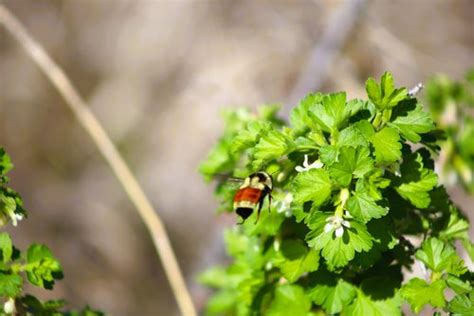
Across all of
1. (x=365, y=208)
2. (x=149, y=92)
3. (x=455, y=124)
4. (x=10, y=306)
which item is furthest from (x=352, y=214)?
(x=149, y=92)

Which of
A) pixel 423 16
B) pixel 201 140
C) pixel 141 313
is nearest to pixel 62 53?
pixel 201 140

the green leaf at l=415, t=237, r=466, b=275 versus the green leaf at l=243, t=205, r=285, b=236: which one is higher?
the green leaf at l=243, t=205, r=285, b=236

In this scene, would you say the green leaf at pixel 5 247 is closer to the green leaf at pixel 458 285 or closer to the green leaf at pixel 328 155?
the green leaf at pixel 328 155

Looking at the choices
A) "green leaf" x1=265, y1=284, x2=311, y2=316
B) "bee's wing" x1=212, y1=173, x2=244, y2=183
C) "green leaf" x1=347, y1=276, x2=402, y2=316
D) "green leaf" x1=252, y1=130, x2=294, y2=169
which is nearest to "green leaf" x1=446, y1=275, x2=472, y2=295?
"green leaf" x1=347, y1=276, x2=402, y2=316

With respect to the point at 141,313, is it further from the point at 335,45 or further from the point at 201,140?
the point at 335,45

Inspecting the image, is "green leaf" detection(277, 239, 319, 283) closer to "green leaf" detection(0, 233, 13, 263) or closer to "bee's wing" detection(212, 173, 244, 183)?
"bee's wing" detection(212, 173, 244, 183)

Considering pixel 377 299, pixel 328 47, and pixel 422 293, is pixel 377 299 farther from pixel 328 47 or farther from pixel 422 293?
pixel 328 47
